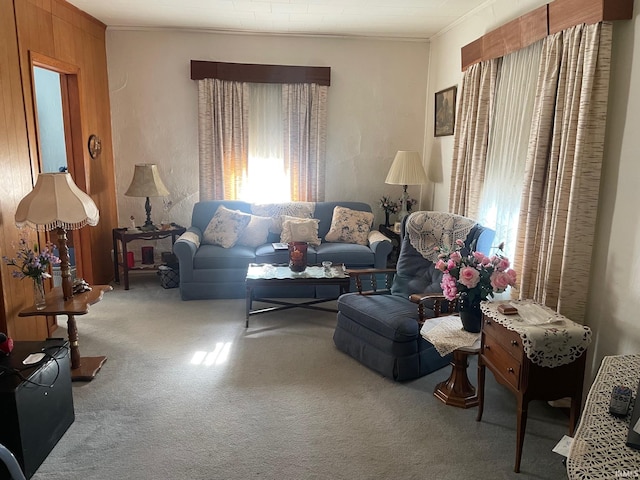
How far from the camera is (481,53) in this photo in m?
3.84

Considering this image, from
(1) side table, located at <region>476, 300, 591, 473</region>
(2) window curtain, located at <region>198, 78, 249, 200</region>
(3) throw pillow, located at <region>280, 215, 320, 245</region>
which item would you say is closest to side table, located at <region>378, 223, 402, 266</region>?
(3) throw pillow, located at <region>280, 215, 320, 245</region>

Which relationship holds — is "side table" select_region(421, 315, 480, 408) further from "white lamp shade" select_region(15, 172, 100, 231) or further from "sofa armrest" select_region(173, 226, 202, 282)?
"sofa armrest" select_region(173, 226, 202, 282)

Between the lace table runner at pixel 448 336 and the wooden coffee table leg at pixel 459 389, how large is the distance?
12 cm

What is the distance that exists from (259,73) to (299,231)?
1.80 metres

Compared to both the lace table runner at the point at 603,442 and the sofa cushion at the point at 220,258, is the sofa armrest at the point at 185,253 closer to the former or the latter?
the sofa cushion at the point at 220,258

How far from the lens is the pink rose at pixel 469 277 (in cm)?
260

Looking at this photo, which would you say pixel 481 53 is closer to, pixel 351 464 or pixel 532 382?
pixel 532 382

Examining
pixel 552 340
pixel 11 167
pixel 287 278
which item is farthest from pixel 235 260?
pixel 552 340

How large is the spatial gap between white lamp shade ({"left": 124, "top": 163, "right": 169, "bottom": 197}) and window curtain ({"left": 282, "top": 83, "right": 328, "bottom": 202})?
1454 mm

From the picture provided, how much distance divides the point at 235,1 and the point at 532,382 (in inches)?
145

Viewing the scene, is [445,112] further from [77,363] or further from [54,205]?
[77,363]

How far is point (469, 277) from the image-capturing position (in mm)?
2604

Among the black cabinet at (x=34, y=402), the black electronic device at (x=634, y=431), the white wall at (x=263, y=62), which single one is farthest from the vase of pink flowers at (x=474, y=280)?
the white wall at (x=263, y=62)

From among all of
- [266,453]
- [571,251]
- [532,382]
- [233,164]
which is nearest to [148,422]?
[266,453]
